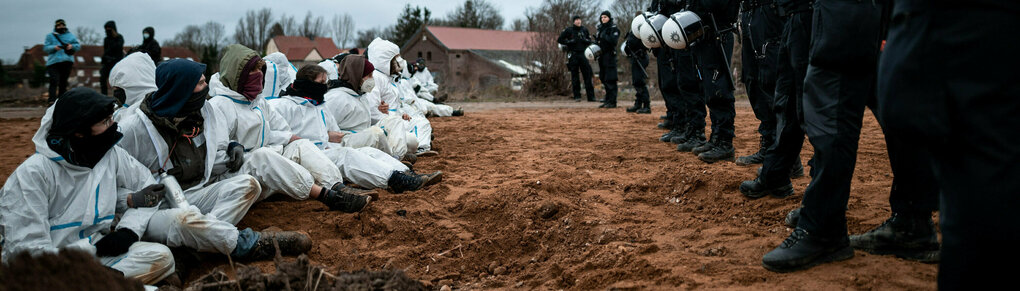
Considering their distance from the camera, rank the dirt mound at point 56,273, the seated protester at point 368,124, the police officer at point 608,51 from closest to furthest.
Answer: the dirt mound at point 56,273
the seated protester at point 368,124
the police officer at point 608,51

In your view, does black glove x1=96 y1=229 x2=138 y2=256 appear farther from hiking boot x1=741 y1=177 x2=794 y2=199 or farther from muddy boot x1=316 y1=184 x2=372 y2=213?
hiking boot x1=741 y1=177 x2=794 y2=199

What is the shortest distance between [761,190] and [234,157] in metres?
3.34

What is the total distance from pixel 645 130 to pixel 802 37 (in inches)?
222

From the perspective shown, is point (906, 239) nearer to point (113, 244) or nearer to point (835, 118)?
point (835, 118)

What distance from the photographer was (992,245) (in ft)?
5.08

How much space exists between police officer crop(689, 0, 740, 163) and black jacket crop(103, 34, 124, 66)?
36.0 feet

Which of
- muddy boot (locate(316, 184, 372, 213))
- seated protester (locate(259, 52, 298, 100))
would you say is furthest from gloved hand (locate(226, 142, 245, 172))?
seated protester (locate(259, 52, 298, 100))

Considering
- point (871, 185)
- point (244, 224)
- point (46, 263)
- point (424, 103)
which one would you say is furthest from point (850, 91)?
point (424, 103)

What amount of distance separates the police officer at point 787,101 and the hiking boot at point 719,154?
5.05 feet

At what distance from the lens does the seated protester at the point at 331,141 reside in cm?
511

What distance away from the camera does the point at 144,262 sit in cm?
306

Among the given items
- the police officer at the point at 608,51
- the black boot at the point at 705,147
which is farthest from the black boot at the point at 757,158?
the police officer at the point at 608,51

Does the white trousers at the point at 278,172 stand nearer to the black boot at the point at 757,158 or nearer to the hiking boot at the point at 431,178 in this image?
the hiking boot at the point at 431,178

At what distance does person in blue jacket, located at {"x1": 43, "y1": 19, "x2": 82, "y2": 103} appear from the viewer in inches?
463
